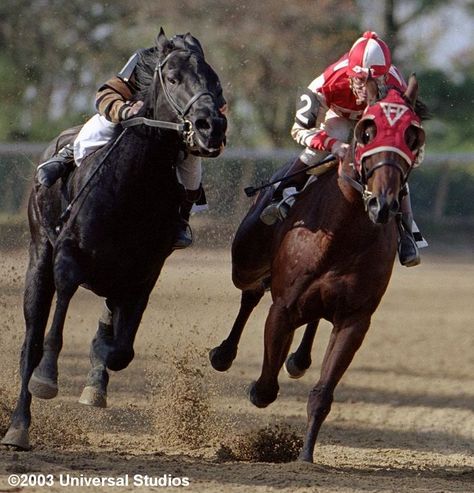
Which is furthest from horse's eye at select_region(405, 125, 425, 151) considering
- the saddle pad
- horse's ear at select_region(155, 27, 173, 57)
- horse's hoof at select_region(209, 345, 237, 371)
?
horse's hoof at select_region(209, 345, 237, 371)

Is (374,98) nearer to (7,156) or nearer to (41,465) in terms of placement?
(41,465)

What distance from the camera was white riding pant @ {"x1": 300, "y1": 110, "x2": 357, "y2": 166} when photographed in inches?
323

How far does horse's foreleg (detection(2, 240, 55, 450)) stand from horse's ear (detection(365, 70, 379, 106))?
220 centimetres

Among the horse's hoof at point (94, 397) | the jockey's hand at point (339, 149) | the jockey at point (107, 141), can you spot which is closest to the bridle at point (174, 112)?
the jockey at point (107, 141)

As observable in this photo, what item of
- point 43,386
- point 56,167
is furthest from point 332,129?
point 43,386

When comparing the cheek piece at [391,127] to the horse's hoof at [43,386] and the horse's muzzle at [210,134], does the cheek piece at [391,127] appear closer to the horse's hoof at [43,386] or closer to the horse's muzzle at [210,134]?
the horse's muzzle at [210,134]

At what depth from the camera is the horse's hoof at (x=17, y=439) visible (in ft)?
25.3

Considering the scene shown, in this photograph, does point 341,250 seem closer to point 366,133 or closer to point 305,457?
point 366,133

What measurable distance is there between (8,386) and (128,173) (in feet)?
8.10

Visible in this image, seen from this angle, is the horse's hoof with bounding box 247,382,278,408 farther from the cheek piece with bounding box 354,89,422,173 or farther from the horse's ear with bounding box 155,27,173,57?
the horse's ear with bounding box 155,27,173,57

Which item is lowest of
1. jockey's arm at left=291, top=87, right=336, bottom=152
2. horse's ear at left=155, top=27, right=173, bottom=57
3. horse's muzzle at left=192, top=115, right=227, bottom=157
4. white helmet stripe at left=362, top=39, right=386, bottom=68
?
horse's muzzle at left=192, top=115, right=227, bottom=157

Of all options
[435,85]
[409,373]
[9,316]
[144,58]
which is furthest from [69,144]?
[435,85]

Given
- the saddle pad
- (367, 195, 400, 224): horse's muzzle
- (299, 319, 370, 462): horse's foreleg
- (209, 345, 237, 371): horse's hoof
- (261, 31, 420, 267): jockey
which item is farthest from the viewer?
(209, 345, 237, 371): horse's hoof

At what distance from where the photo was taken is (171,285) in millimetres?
15625
